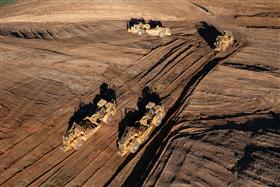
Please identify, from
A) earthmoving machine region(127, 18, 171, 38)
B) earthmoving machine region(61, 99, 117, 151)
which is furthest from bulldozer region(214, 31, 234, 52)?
earthmoving machine region(61, 99, 117, 151)

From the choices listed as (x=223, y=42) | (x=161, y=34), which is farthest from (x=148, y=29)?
(x=223, y=42)

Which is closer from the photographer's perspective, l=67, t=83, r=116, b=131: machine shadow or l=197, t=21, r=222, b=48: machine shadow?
l=67, t=83, r=116, b=131: machine shadow

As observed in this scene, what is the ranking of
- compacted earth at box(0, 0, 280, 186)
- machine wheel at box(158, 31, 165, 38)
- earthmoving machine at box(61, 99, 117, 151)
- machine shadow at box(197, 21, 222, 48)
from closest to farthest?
1. compacted earth at box(0, 0, 280, 186)
2. earthmoving machine at box(61, 99, 117, 151)
3. machine shadow at box(197, 21, 222, 48)
4. machine wheel at box(158, 31, 165, 38)

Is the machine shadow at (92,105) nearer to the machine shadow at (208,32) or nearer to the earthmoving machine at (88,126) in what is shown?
the earthmoving machine at (88,126)

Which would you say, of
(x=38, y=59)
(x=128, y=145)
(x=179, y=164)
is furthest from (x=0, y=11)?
(x=179, y=164)

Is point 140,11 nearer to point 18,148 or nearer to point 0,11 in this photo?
point 0,11

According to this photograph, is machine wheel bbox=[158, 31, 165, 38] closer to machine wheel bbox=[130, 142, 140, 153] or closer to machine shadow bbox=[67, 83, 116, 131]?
machine shadow bbox=[67, 83, 116, 131]
